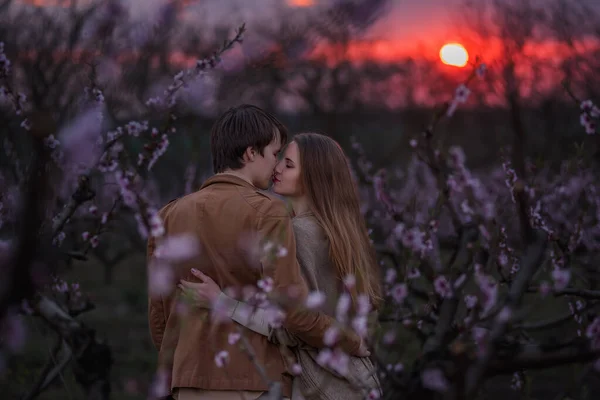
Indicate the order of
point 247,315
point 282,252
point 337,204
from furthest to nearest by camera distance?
1. point 337,204
2. point 247,315
3. point 282,252

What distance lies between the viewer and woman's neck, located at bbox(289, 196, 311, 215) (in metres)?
2.95

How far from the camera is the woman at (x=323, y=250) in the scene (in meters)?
2.48

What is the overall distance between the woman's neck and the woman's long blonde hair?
3 cm

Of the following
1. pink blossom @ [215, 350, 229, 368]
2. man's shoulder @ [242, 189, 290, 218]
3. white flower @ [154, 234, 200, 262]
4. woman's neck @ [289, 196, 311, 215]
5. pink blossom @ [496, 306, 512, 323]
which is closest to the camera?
pink blossom @ [496, 306, 512, 323]

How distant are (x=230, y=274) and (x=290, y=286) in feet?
0.90

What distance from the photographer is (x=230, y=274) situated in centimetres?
251

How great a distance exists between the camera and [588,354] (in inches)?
52.2

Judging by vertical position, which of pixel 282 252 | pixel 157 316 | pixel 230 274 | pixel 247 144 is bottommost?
pixel 157 316

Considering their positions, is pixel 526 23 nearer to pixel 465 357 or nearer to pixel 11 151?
pixel 11 151

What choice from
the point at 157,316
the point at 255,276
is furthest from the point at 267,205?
the point at 157,316

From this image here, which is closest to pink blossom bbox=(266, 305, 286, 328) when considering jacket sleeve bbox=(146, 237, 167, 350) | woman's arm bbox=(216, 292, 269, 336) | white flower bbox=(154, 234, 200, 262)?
woman's arm bbox=(216, 292, 269, 336)

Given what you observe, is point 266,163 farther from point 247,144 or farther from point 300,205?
point 300,205

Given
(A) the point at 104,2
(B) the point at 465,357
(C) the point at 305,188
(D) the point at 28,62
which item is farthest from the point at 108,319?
(B) the point at 465,357

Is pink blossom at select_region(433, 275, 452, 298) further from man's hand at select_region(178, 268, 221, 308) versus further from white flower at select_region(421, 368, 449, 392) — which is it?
white flower at select_region(421, 368, 449, 392)
